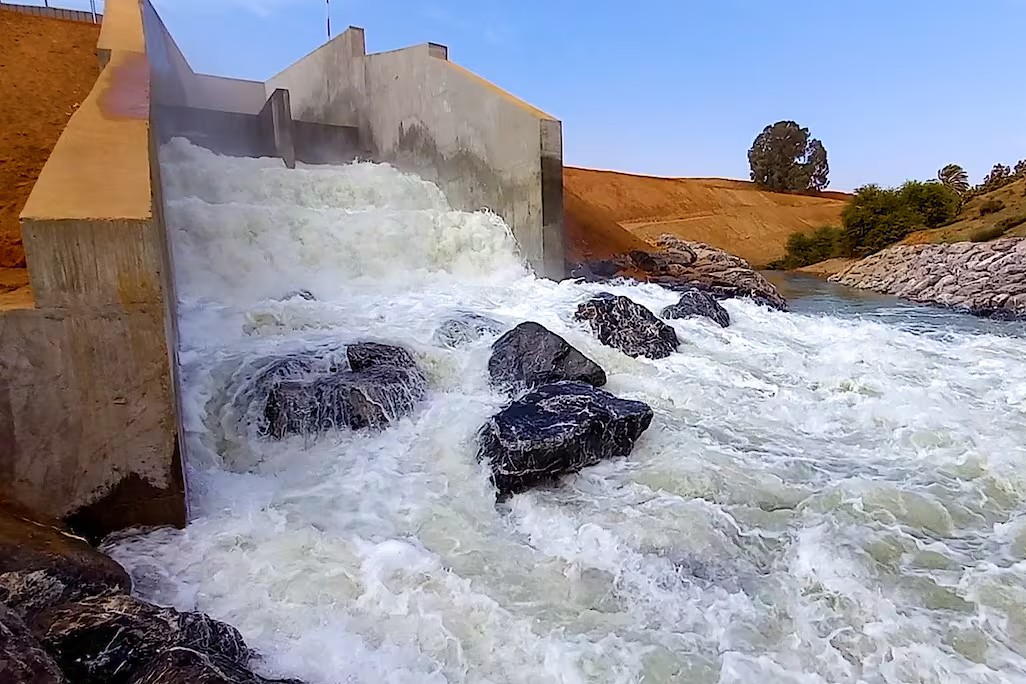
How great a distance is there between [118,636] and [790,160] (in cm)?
4578

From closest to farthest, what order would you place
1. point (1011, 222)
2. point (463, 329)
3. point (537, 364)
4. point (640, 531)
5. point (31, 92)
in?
point (640, 531) → point (537, 364) → point (31, 92) → point (463, 329) → point (1011, 222)

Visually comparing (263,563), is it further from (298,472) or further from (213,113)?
(213,113)

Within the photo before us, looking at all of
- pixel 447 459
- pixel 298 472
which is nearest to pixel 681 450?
pixel 447 459

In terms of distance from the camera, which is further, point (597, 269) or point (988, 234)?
point (988, 234)

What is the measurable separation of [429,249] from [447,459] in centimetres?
668

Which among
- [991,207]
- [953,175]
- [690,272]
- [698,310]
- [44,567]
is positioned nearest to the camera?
[44,567]

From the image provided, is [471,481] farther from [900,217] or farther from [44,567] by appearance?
[900,217]

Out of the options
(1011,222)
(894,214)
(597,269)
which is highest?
(894,214)

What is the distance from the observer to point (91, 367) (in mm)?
3355

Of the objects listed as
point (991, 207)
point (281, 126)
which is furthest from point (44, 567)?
point (991, 207)

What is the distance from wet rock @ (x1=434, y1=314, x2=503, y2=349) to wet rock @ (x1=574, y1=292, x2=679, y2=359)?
119 cm

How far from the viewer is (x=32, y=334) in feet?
10.6

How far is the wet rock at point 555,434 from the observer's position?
4469 mm

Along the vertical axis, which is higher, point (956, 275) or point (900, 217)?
point (900, 217)
